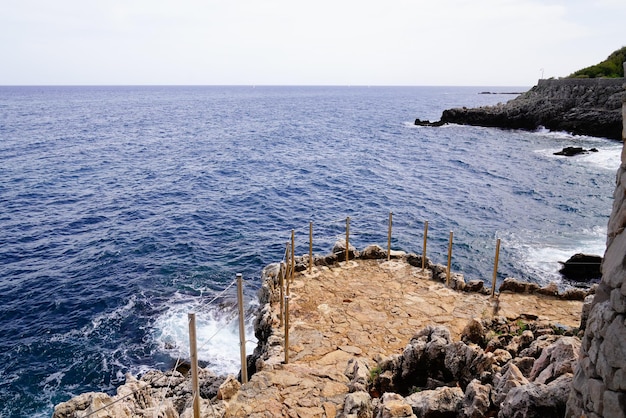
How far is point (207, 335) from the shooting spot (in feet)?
62.8

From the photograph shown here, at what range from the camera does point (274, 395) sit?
10.0 metres

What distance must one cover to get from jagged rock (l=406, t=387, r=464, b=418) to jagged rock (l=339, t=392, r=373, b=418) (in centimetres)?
84

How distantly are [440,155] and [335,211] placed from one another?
1106 inches

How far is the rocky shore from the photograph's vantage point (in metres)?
7.80

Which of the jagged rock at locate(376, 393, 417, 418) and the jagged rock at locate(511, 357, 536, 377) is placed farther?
the jagged rock at locate(511, 357, 536, 377)

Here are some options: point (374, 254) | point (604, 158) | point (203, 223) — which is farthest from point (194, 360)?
point (604, 158)

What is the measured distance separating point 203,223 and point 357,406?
25.8m

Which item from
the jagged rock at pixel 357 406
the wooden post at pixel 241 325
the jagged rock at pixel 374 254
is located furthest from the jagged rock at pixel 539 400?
the jagged rock at pixel 374 254

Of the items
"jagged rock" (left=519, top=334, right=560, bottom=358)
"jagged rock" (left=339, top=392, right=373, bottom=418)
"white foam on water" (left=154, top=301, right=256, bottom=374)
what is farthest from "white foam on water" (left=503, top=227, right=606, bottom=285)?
"jagged rock" (left=339, top=392, right=373, bottom=418)

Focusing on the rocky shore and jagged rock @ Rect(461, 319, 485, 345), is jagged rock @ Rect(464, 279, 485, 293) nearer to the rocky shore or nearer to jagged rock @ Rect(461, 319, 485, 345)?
the rocky shore

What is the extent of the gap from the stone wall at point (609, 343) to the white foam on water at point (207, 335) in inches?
516

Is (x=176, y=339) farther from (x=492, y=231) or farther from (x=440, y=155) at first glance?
(x=440, y=155)

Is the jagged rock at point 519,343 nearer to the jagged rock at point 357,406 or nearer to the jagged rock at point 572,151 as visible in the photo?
the jagged rock at point 357,406

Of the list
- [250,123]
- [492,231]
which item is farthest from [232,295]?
[250,123]
